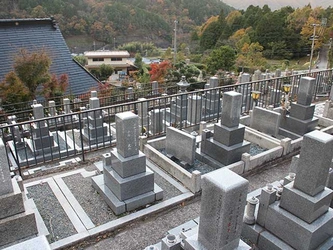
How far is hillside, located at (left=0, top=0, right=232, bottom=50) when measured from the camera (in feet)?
183

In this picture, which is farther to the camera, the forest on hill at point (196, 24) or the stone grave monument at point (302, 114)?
the forest on hill at point (196, 24)

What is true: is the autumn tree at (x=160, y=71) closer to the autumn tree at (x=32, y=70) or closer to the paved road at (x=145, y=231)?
the autumn tree at (x=32, y=70)

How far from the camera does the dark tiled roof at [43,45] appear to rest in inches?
882

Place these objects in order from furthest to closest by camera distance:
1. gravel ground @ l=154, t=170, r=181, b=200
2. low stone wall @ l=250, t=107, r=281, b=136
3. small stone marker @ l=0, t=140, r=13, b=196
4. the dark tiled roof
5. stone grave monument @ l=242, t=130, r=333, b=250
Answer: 1. the dark tiled roof
2. low stone wall @ l=250, t=107, r=281, b=136
3. gravel ground @ l=154, t=170, r=181, b=200
4. small stone marker @ l=0, t=140, r=13, b=196
5. stone grave monument @ l=242, t=130, r=333, b=250

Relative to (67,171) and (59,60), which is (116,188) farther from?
(59,60)

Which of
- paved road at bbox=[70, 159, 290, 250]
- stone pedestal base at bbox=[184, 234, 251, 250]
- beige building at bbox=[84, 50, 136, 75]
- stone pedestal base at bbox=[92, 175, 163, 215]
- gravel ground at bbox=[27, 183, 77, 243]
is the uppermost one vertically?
stone pedestal base at bbox=[184, 234, 251, 250]

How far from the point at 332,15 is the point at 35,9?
5312 centimetres

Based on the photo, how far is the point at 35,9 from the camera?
51.0 meters

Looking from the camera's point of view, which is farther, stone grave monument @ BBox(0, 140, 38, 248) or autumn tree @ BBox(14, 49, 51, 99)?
autumn tree @ BBox(14, 49, 51, 99)

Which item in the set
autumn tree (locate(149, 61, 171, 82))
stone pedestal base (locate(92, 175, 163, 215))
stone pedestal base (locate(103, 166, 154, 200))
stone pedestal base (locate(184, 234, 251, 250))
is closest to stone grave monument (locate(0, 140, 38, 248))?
stone pedestal base (locate(92, 175, 163, 215))

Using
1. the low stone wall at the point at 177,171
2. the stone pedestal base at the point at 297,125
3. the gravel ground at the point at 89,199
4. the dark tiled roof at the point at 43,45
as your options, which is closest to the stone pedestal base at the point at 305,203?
the low stone wall at the point at 177,171

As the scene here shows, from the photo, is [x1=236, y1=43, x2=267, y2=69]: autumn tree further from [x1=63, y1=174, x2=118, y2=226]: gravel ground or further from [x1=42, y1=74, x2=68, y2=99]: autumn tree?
[x1=63, y1=174, x2=118, y2=226]: gravel ground

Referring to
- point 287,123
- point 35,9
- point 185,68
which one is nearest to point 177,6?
point 35,9

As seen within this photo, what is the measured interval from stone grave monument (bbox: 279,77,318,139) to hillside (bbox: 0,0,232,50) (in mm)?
55299
